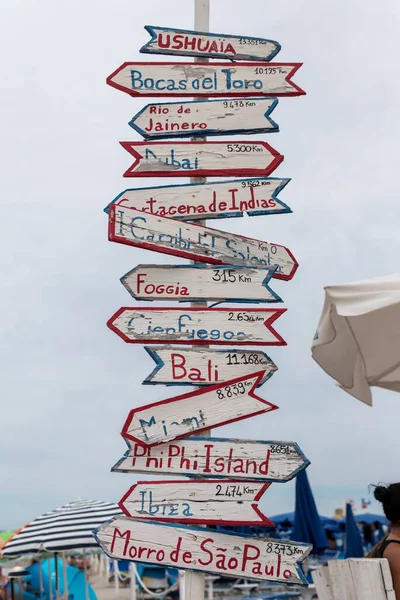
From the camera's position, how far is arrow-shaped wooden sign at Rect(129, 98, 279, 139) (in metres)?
5.62

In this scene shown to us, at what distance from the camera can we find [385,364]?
489 cm

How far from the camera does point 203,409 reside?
5.15 meters

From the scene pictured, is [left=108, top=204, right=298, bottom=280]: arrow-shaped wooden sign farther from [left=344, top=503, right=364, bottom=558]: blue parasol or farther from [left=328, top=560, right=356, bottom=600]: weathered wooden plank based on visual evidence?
[left=344, top=503, right=364, bottom=558]: blue parasol

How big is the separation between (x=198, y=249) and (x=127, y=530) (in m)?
1.92

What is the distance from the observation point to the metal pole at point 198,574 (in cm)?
508

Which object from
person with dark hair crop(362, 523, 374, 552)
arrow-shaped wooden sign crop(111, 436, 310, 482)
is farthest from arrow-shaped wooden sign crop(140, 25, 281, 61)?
person with dark hair crop(362, 523, 374, 552)

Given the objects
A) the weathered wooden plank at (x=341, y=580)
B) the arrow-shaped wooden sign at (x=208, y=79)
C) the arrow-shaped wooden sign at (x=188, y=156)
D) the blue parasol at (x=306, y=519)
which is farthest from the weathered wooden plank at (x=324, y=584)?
the blue parasol at (x=306, y=519)

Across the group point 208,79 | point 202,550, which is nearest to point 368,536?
point 202,550

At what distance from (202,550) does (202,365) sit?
1.18m

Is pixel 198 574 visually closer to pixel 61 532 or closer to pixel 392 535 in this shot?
pixel 392 535

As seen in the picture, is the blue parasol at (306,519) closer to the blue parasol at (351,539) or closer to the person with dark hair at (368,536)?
the blue parasol at (351,539)

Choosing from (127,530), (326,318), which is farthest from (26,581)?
(326,318)

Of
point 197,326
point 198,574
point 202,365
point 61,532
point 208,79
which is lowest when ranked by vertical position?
point 198,574

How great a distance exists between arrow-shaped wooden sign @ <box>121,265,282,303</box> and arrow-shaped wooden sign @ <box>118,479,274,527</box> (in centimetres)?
123
